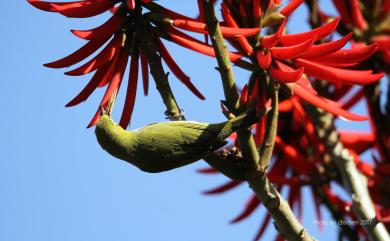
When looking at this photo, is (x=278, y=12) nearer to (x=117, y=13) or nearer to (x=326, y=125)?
(x=117, y=13)

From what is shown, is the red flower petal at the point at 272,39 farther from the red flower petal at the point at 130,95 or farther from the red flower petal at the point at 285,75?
the red flower petal at the point at 130,95

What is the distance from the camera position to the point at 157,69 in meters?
1.47

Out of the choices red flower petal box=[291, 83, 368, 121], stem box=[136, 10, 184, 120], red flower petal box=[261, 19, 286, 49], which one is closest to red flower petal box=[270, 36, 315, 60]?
red flower petal box=[261, 19, 286, 49]

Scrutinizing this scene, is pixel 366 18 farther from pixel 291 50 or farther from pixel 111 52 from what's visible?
pixel 111 52

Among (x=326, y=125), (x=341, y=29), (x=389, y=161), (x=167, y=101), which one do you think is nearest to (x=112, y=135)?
(x=167, y=101)

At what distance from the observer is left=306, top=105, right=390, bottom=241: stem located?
1718 millimetres

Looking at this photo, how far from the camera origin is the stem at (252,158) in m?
1.41

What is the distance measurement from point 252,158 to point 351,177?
2.20 ft

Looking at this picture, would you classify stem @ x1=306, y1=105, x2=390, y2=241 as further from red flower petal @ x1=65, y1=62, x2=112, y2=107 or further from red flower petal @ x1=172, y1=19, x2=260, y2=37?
red flower petal @ x1=65, y1=62, x2=112, y2=107

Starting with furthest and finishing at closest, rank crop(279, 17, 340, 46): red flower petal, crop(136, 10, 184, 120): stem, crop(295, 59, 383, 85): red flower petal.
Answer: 1. crop(295, 59, 383, 85): red flower petal
2. crop(279, 17, 340, 46): red flower petal
3. crop(136, 10, 184, 120): stem

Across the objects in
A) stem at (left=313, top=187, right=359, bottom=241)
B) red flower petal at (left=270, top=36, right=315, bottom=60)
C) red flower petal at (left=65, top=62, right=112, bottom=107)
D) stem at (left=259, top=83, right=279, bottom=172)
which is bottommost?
stem at (left=313, top=187, right=359, bottom=241)

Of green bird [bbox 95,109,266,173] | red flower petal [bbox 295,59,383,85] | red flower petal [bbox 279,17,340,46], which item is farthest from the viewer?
red flower petal [bbox 295,59,383,85]

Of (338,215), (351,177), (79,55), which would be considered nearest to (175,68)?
(79,55)

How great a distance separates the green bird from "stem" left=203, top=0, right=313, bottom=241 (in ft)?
0.20
